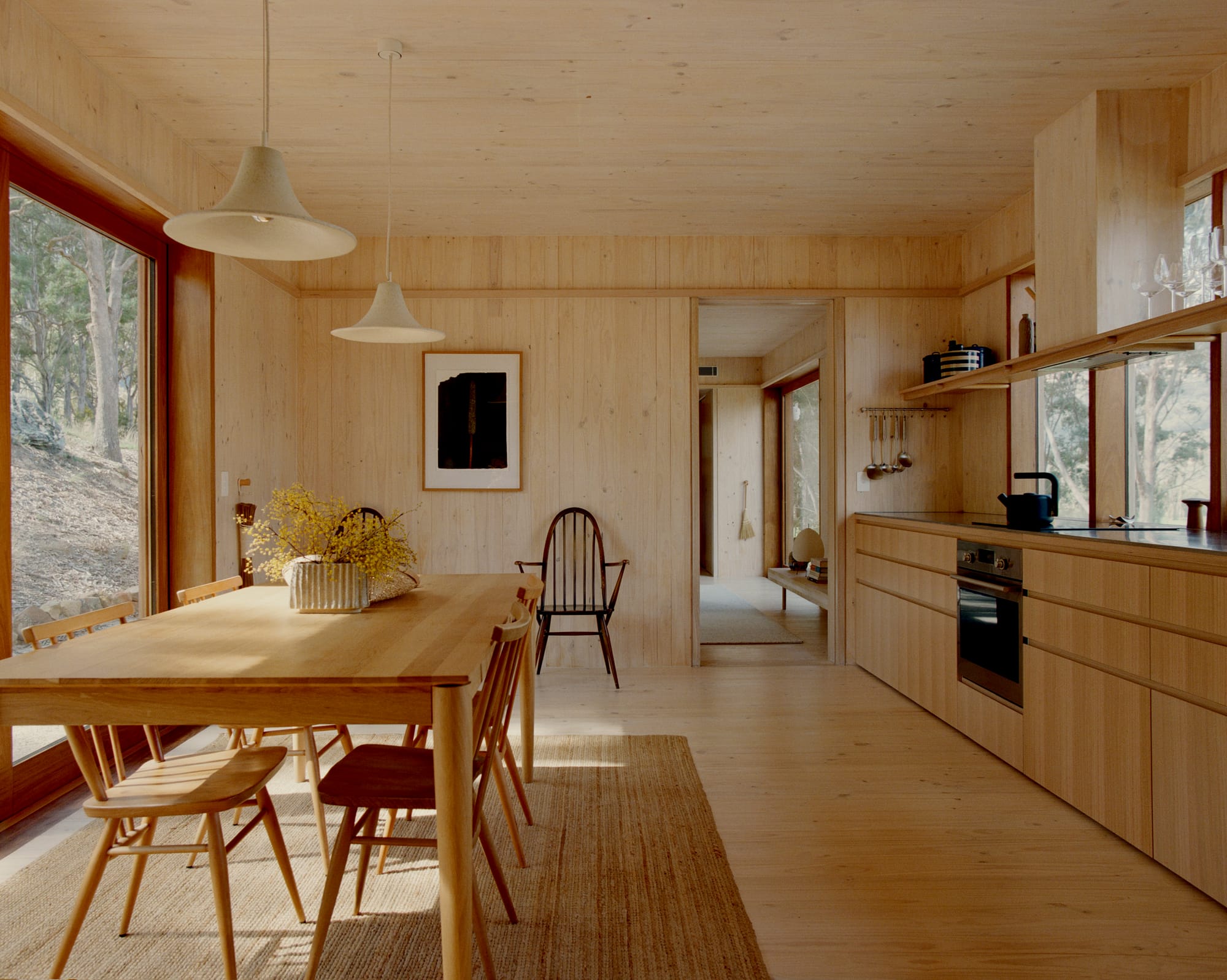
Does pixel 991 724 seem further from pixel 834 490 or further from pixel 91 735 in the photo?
pixel 91 735

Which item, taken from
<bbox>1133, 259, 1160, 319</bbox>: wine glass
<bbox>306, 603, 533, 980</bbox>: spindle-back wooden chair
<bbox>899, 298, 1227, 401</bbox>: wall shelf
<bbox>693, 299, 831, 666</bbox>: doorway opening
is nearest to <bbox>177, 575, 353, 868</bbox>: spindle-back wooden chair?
<bbox>306, 603, 533, 980</bbox>: spindle-back wooden chair

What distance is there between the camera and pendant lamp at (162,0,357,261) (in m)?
1.59

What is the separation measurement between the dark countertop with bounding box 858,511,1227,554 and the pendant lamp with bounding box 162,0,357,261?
2347mm

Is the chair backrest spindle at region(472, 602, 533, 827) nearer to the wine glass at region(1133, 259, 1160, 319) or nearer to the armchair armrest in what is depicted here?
the armchair armrest

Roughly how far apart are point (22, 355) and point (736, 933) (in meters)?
2.91

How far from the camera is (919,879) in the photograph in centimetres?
209

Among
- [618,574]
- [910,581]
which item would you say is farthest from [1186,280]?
[618,574]

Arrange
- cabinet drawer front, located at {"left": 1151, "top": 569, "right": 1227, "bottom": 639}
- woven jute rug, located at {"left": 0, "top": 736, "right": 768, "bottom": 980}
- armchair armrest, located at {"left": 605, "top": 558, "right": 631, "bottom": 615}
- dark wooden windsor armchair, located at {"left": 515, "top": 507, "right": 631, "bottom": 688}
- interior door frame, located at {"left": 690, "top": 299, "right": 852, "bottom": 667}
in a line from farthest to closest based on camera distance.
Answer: interior door frame, located at {"left": 690, "top": 299, "right": 852, "bottom": 667} → dark wooden windsor armchair, located at {"left": 515, "top": 507, "right": 631, "bottom": 688} → armchair armrest, located at {"left": 605, "top": 558, "right": 631, "bottom": 615} → cabinet drawer front, located at {"left": 1151, "top": 569, "right": 1227, "bottom": 639} → woven jute rug, located at {"left": 0, "top": 736, "right": 768, "bottom": 980}

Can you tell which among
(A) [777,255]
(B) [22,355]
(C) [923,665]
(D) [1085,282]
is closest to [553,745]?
(C) [923,665]

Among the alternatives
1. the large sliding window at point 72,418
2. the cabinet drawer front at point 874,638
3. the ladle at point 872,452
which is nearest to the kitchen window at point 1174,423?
the cabinet drawer front at point 874,638

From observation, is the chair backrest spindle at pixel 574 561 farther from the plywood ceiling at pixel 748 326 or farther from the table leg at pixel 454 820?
the table leg at pixel 454 820

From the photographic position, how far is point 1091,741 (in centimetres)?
240

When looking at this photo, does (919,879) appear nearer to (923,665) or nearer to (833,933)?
(833,933)

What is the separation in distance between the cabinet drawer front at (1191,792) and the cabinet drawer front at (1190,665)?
1.9 inches
